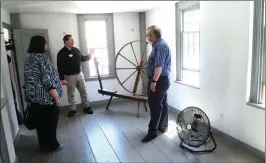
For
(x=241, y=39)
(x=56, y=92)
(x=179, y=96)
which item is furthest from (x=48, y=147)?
(x=241, y=39)

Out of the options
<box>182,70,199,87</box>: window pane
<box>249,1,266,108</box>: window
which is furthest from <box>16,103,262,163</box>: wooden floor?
<box>249,1,266,108</box>: window

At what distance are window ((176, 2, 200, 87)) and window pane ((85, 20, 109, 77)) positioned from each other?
45.2 inches

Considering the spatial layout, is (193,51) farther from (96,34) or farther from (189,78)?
(96,34)

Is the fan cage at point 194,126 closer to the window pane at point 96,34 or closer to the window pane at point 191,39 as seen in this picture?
the window pane at point 191,39

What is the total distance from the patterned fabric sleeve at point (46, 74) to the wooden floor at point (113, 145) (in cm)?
59

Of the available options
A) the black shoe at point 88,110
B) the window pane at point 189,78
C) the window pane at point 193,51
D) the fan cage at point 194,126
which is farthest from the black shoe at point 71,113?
the window pane at point 193,51

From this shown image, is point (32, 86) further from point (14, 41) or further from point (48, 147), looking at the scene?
point (14, 41)

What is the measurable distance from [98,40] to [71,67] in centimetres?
66

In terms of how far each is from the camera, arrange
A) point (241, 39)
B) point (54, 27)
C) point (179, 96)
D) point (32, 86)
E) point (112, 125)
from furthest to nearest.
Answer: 1. point (54, 27)
2. point (179, 96)
3. point (112, 125)
4. point (32, 86)
5. point (241, 39)

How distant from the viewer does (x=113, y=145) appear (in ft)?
6.30

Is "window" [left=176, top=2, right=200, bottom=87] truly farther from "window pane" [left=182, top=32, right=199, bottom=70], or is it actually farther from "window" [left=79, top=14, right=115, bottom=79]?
"window" [left=79, top=14, right=115, bottom=79]

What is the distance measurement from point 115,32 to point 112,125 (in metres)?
1.36

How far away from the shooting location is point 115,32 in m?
3.10

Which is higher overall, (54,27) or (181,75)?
(54,27)
